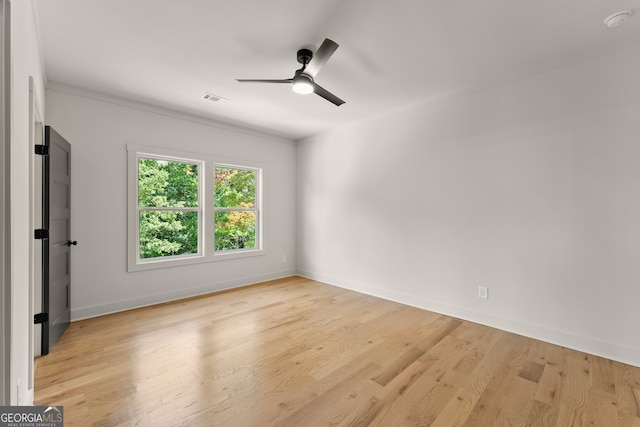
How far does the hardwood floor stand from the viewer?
174cm

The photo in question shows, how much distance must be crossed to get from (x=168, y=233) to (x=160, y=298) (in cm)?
89

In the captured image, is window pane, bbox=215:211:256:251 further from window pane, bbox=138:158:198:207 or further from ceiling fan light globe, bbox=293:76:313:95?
ceiling fan light globe, bbox=293:76:313:95

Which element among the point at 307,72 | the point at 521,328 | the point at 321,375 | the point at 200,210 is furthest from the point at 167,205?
the point at 521,328

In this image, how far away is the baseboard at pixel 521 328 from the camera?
94.0 inches

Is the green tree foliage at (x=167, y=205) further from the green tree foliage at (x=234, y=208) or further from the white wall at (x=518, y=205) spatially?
the white wall at (x=518, y=205)

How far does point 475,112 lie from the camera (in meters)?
3.24

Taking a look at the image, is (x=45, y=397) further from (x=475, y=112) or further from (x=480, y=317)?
(x=475, y=112)

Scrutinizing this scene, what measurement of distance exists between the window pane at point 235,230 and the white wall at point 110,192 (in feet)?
1.22

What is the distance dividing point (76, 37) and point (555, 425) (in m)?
4.36

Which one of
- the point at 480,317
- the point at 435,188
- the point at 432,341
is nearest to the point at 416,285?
the point at 480,317

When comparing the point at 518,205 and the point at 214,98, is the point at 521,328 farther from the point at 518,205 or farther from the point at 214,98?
the point at 214,98

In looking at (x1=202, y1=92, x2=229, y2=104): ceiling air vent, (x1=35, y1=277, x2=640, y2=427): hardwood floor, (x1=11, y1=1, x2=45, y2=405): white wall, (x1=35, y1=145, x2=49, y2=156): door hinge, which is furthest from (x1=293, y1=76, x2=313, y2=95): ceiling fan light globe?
(x1=35, y1=277, x2=640, y2=427): hardwood floor

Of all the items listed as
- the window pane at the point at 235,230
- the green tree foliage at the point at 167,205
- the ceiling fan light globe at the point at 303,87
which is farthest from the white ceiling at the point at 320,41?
the window pane at the point at 235,230

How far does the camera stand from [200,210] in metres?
4.30
